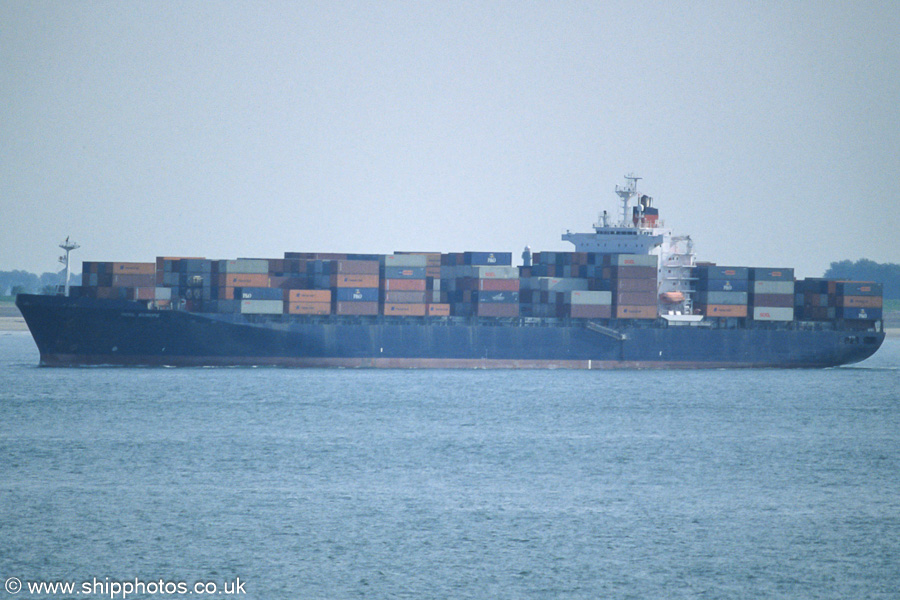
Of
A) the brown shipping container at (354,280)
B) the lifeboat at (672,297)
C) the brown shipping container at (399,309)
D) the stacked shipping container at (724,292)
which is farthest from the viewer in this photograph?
the stacked shipping container at (724,292)

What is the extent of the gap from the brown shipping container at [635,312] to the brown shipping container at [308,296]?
19.1 m

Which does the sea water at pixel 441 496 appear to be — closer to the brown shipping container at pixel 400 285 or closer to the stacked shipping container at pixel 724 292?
the brown shipping container at pixel 400 285

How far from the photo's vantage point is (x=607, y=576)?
862 inches

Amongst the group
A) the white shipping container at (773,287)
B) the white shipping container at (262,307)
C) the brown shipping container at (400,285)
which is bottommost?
the white shipping container at (262,307)

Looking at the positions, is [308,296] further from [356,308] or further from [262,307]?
[356,308]

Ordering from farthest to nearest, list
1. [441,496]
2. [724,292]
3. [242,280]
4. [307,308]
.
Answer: [724,292] → [307,308] → [242,280] → [441,496]

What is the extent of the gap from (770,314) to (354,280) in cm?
2885

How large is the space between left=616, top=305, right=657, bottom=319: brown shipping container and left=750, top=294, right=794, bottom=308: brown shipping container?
7599mm

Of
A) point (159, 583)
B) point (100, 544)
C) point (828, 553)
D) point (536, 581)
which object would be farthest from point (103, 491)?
point (828, 553)

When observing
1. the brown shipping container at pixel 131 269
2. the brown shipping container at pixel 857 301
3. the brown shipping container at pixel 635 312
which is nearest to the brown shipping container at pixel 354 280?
the brown shipping container at pixel 131 269

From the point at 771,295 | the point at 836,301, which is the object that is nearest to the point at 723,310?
the point at 771,295

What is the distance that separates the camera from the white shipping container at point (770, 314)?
71.3m

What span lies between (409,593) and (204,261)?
46657mm

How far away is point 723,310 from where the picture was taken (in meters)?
71.0
